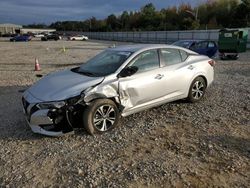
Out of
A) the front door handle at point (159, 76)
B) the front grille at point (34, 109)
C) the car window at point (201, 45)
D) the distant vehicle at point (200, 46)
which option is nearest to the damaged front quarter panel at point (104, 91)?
the front grille at point (34, 109)

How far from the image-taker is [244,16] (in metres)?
54.2

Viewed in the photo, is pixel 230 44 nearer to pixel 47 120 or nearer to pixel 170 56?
pixel 170 56

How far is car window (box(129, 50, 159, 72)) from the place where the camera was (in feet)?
19.1

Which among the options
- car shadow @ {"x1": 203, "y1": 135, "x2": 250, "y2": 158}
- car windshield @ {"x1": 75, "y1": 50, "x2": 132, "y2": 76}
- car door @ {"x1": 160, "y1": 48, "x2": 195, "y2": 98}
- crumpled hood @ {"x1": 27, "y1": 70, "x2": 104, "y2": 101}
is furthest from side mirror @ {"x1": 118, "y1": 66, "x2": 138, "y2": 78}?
car shadow @ {"x1": 203, "y1": 135, "x2": 250, "y2": 158}

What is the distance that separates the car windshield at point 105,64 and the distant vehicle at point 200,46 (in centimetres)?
1081

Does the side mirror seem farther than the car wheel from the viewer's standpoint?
No

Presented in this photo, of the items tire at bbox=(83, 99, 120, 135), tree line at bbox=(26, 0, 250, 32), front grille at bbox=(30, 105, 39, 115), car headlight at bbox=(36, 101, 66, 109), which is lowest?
tire at bbox=(83, 99, 120, 135)

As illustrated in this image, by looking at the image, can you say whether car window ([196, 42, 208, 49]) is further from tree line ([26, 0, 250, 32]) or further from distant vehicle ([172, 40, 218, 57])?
tree line ([26, 0, 250, 32])

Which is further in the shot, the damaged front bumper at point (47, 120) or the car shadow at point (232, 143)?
the damaged front bumper at point (47, 120)

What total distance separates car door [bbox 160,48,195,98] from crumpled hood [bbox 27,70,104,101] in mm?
1636

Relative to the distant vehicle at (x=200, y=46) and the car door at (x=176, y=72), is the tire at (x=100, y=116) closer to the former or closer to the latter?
the car door at (x=176, y=72)

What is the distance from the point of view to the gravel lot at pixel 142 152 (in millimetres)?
3797

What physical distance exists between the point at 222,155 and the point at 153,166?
112 centimetres

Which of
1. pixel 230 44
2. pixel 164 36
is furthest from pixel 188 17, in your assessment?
pixel 230 44
